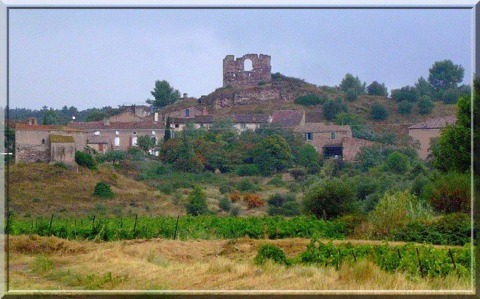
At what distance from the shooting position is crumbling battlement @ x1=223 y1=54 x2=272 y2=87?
11.7m

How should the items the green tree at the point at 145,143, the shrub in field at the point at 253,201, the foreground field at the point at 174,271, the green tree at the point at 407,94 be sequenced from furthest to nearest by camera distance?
the green tree at the point at 407,94
the shrub in field at the point at 253,201
the green tree at the point at 145,143
the foreground field at the point at 174,271

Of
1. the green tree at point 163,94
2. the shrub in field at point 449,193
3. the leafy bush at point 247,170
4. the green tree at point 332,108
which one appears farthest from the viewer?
the green tree at point 332,108

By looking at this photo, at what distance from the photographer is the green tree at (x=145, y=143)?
43.5ft

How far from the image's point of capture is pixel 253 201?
16453 millimetres

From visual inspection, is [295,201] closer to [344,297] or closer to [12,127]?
[12,127]

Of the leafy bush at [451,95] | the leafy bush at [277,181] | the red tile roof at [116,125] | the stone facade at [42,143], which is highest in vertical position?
the leafy bush at [451,95]

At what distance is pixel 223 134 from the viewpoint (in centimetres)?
1441

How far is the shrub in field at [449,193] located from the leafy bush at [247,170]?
3.23 metres

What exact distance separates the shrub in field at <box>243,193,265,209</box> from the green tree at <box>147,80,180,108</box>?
3.97 m

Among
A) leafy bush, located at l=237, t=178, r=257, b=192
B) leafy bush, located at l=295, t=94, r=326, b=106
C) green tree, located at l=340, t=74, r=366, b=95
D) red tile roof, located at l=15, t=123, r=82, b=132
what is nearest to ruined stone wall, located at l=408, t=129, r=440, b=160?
green tree, located at l=340, t=74, r=366, b=95

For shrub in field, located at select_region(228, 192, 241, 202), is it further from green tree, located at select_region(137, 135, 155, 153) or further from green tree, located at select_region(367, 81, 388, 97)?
green tree, located at select_region(367, 81, 388, 97)

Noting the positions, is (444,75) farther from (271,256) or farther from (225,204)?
(271,256)

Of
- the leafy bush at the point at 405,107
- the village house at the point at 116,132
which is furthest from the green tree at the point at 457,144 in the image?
the village house at the point at 116,132

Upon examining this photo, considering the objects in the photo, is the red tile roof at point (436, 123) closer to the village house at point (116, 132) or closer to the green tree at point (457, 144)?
the green tree at point (457, 144)
